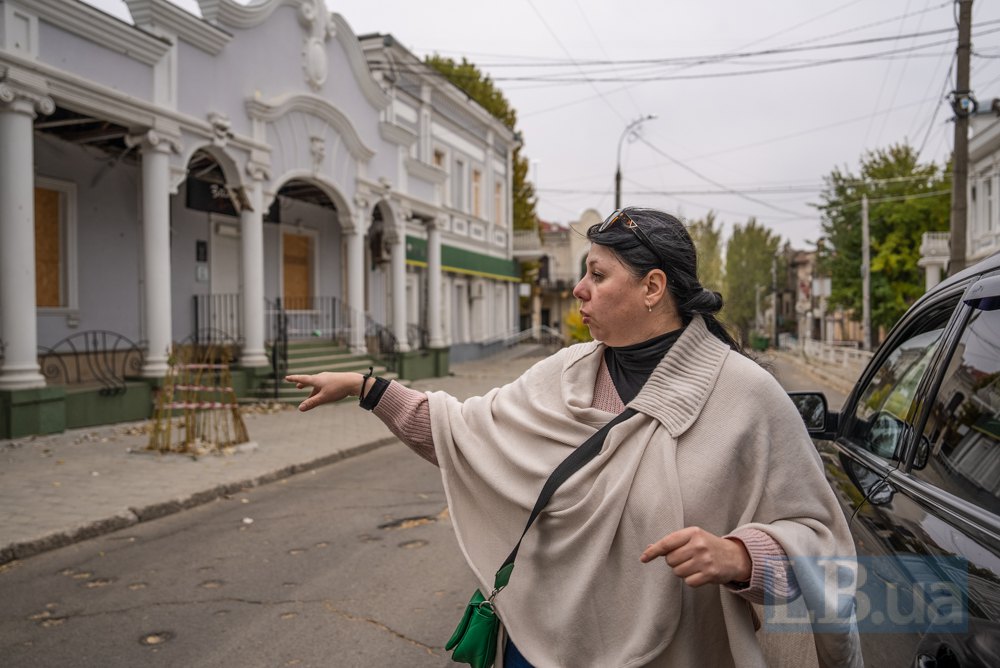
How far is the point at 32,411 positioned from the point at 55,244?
12.9 ft

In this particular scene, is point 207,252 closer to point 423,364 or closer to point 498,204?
point 423,364

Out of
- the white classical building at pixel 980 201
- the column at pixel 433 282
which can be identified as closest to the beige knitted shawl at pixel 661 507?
the column at pixel 433 282

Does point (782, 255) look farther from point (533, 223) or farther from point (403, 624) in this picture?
point (403, 624)

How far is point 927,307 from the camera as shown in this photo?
232 cm

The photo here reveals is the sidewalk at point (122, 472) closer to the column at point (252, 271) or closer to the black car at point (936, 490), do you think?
the column at point (252, 271)

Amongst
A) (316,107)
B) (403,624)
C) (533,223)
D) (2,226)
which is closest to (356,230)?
(316,107)

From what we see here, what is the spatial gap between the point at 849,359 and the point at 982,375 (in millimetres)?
23853

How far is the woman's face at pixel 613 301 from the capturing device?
6.48 feet

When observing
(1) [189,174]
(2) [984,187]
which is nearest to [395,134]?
(1) [189,174]

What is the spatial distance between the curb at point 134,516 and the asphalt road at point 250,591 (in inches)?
3.4

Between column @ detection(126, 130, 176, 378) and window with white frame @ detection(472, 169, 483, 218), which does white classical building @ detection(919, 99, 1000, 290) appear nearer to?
window with white frame @ detection(472, 169, 483, 218)

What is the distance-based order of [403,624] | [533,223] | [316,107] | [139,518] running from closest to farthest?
[403,624] < [139,518] < [316,107] < [533,223]

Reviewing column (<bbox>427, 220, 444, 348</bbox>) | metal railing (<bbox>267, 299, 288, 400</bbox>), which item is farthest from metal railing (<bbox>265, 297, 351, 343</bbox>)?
column (<bbox>427, 220, 444, 348</bbox>)

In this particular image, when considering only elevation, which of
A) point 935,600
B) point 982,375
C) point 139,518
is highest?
point 982,375
